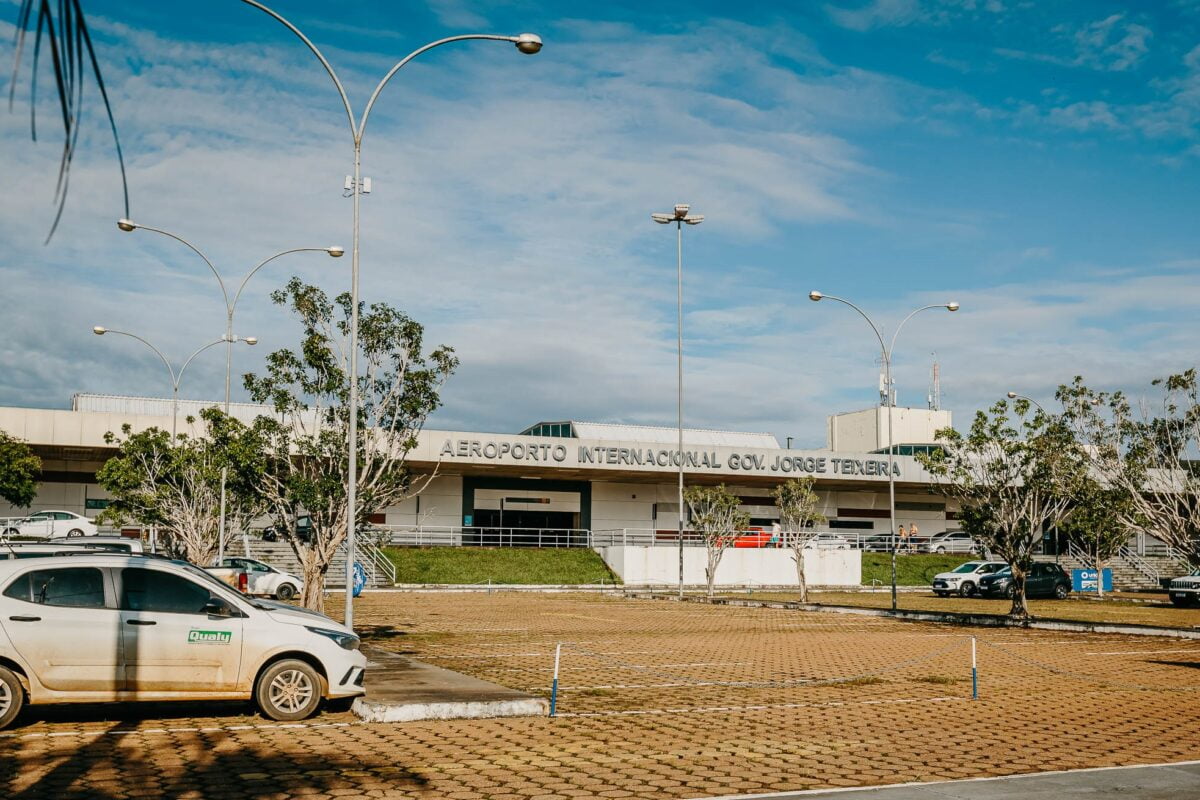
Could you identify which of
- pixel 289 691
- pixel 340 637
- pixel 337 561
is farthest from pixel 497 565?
pixel 289 691

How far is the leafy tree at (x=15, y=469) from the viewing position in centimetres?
4484

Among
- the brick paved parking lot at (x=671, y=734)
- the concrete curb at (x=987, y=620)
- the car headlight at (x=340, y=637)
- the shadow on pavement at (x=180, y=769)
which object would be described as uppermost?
the car headlight at (x=340, y=637)

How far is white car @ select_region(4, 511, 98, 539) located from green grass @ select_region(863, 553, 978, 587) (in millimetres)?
36312

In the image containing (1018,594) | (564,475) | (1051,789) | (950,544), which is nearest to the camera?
(1051,789)

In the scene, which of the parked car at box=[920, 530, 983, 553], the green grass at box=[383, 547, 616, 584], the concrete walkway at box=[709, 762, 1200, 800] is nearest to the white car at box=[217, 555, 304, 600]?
the green grass at box=[383, 547, 616, 584]

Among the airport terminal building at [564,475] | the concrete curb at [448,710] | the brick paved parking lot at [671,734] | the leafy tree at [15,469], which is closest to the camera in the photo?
the brick paved parking lot at [671,734]

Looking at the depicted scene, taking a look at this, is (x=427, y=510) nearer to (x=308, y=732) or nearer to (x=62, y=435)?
(x=62, y=435)

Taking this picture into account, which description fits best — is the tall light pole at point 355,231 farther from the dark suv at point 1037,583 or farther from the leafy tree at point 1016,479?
the dark suv at point 1037,583

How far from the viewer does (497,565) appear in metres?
52.2

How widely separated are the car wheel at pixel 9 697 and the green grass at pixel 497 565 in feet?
124

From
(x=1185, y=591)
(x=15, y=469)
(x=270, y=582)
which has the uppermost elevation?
(x=15, y=469)

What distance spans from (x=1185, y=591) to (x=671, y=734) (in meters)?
34.9

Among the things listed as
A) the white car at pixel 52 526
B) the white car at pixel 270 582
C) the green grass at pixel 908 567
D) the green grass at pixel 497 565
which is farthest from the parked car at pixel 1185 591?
the white car at pixel 52 526

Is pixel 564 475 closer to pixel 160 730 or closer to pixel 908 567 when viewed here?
pixel 908 567
